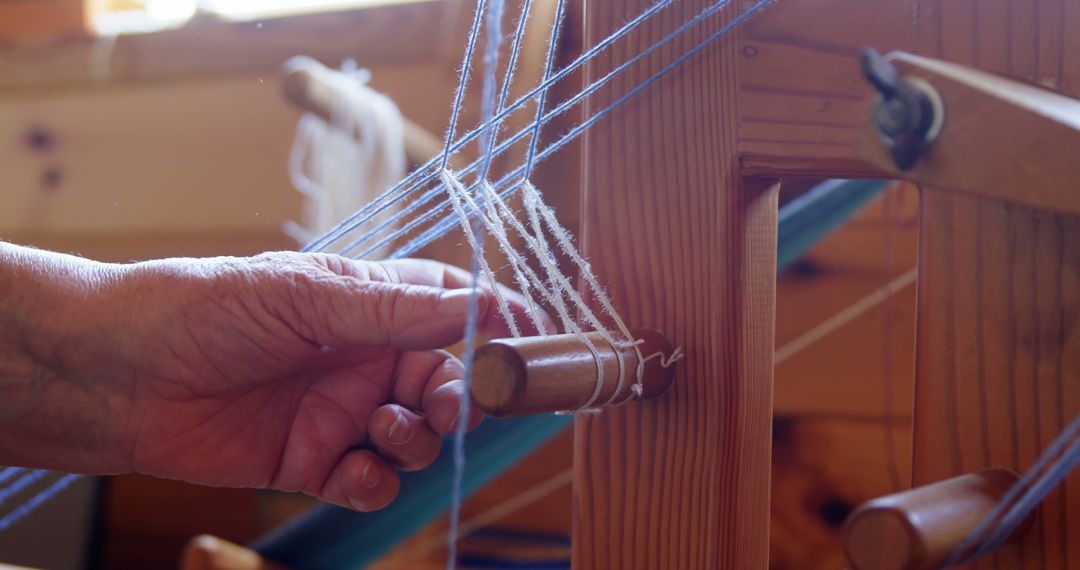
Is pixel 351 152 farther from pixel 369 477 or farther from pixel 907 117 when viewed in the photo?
pixel 907 117

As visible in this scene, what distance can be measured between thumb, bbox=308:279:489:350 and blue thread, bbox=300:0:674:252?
6cm

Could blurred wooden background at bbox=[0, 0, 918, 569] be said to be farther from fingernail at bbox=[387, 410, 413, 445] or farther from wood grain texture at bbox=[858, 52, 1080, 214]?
wood grain texture at bbox=[858, 52, 1080, 214]

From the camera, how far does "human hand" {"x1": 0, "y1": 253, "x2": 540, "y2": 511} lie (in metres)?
0.54

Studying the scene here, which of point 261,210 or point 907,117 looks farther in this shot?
point 261,210

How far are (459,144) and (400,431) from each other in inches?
7.5

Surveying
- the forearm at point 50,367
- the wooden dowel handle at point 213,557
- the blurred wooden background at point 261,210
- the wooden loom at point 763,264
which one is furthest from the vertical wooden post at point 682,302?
the blurred wooden background at point 261,210

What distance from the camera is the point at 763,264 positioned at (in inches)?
18.7

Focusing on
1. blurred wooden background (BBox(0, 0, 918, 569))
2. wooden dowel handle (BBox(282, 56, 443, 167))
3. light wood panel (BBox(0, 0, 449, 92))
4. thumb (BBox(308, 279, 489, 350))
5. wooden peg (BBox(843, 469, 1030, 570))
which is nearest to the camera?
wooden peg (BBox(843, 469, 1030, 570))

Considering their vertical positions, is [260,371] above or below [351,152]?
below

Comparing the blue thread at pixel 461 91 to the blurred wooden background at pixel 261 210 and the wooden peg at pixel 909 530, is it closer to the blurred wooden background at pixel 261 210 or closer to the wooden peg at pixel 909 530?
the wooden peg at pixel 909 530

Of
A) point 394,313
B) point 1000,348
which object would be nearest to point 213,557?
point 394,313

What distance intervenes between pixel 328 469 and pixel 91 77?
147 cm

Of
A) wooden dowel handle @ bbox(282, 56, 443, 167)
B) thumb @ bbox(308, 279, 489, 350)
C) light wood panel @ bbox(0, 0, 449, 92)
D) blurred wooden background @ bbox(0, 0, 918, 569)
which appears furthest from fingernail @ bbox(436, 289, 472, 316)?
light wood panel @ bbox(0, 0, 449, 92)

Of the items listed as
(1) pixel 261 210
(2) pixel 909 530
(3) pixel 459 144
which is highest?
(1) pixel 261 210
